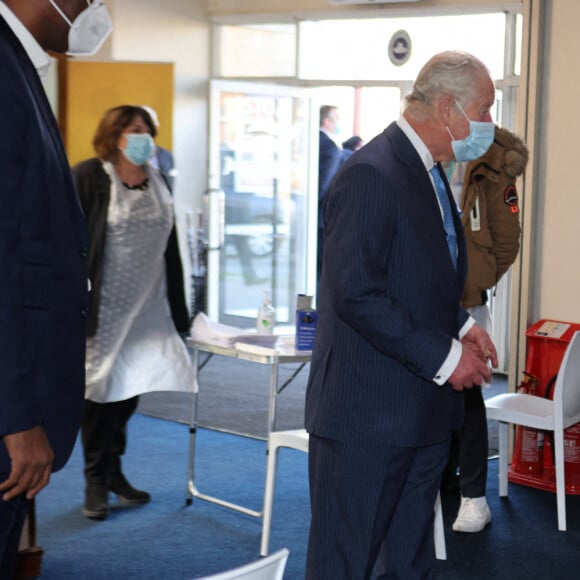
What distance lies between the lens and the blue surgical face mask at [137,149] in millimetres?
4410

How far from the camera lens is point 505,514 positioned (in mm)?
4578

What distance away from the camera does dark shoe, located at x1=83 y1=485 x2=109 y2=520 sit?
4328 mm

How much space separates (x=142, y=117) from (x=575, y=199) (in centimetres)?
205

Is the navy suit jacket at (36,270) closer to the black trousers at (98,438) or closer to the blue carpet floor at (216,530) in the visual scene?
the blue carpet floor at (216,530)

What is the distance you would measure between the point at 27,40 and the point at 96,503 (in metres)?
2.83

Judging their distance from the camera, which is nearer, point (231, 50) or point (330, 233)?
point (330, 233)

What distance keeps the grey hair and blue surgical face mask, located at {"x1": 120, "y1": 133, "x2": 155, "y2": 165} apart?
2.18 metres

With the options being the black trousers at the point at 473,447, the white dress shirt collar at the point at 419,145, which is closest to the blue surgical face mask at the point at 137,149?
the black trousers at the point at 473,447

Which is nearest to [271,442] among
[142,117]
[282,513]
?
[282,513]

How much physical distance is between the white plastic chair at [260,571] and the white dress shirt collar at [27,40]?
953 mm

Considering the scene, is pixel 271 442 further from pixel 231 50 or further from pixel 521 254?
pixel 231 50

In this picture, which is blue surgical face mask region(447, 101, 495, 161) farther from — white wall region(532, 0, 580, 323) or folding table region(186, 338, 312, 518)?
white wall region(532, 0, 580, 323)

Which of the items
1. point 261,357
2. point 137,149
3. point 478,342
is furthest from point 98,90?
point 478,342

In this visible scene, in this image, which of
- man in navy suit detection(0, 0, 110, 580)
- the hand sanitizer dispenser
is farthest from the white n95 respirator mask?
the hand sanitizer dispenser
